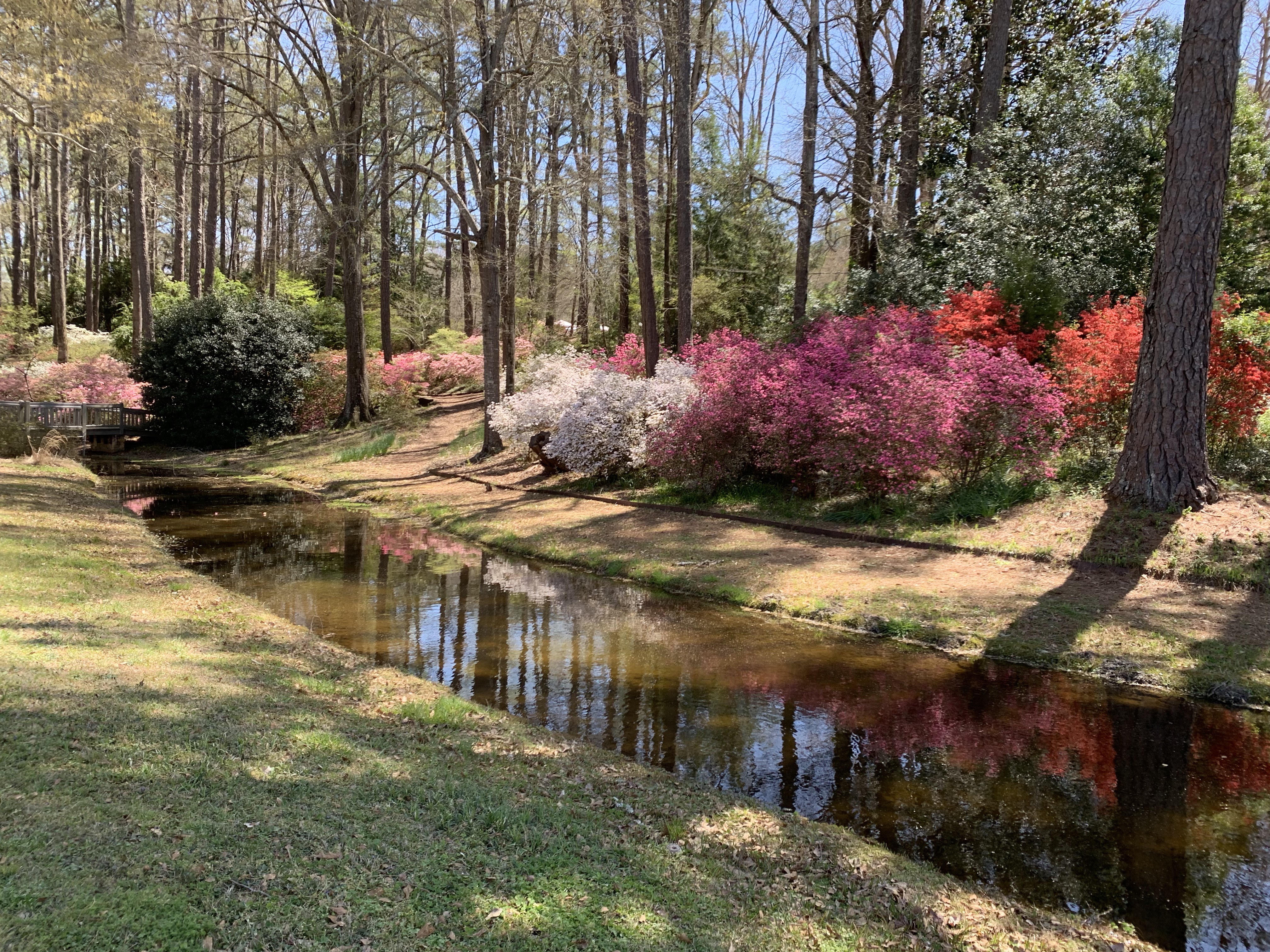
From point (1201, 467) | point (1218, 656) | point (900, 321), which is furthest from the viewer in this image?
point (900, 321)

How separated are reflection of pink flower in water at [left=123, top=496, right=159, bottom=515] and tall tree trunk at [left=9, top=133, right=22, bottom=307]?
30487 mm

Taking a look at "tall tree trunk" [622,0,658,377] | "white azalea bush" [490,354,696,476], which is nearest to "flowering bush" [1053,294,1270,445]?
"white azalea bush" [490,354,696,476]

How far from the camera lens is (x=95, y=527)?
439 inches

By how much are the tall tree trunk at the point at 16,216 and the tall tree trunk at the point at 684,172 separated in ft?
119

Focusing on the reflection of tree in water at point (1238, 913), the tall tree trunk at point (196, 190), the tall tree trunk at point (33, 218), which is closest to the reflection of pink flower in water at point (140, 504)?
the reflection of tree in water at point (1238, 913)

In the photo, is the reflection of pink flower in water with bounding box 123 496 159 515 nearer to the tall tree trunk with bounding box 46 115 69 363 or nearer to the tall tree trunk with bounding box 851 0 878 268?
the tall tree trunk with bounding box 851 0 878 268

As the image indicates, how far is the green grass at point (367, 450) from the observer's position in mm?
21828

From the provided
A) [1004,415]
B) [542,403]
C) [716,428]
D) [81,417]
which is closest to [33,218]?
[81,417]

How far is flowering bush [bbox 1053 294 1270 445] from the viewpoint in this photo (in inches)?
412

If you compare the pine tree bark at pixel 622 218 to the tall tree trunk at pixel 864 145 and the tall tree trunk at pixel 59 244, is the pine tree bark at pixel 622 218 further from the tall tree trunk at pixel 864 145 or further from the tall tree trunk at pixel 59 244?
the tall tree trunk at pixel 59 244

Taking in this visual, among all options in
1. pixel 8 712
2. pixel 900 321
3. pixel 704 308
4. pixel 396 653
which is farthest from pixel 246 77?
pixel 8 712

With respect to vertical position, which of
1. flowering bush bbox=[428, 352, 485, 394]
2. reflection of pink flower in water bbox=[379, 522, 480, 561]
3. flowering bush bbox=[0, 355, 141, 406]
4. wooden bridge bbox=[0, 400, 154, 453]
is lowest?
reflection of pink flower in water bbox=[379, 522, 480, 561]

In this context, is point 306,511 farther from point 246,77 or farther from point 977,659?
point 246,77

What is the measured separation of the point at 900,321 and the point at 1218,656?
24.8 feet
